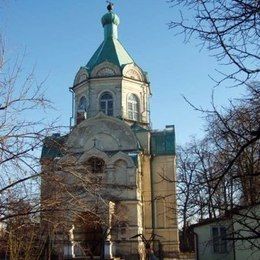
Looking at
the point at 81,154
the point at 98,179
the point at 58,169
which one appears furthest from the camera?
the point at 81,154

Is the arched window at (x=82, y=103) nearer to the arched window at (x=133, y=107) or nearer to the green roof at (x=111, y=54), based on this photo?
the green roof at (x=111, y=54)

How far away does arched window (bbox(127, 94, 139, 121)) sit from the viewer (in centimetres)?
3406

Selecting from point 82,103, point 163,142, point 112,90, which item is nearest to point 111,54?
point 112,90

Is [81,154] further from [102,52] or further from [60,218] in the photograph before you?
[60,218]

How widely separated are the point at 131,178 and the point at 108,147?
3.00m

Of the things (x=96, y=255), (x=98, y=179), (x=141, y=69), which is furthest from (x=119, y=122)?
(x=98, y=179)

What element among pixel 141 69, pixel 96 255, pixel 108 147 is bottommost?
pixel 96 255

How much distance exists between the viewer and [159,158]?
3275 cm

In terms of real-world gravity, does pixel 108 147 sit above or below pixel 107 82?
below

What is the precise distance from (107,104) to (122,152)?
5115 millimetres

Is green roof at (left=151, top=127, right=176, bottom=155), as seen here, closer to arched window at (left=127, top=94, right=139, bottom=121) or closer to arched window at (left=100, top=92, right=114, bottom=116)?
arched window at (left=127, top=94, right=139, bottom=121)

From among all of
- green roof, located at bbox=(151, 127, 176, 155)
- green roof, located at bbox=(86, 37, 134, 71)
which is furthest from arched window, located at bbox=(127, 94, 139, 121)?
green roof, located at bbox=(86, 37, 134, 71)

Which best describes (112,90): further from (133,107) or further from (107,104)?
(133,107)

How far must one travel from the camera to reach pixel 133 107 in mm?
34312
